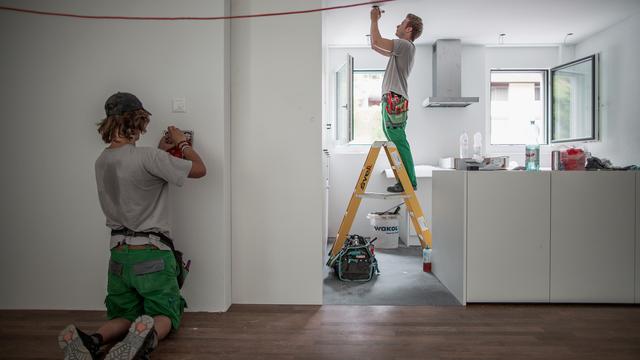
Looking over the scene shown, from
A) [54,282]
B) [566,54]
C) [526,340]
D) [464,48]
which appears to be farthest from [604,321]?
[566,54]

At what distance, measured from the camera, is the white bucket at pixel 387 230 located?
4176mm

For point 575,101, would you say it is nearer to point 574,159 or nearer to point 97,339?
point 574,159

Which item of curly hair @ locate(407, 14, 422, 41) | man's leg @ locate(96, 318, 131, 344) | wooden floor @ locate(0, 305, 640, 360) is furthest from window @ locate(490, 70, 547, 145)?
man's leg @ locate(96, 318, 131, 344)

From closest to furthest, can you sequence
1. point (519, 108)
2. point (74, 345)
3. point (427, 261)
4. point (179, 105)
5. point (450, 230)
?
point (74, 345) < point (179, 105) < point (450, 230) < point (427, 261) < point (519, 108)

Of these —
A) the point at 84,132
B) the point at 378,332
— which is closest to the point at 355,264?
the point at 378,332

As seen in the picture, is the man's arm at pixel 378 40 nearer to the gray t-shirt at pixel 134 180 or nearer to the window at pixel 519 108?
the gray t-shirt at pixel 134 180

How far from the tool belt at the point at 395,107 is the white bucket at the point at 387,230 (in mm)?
1399

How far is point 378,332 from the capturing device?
2.03m

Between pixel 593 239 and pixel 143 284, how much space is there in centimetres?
258

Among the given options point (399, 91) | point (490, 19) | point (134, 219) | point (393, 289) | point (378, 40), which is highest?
point (490, 19)

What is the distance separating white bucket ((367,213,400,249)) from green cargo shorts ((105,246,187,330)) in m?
2.62

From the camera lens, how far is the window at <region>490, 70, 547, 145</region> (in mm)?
5332

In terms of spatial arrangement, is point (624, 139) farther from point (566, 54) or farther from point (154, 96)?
point (154, 96)

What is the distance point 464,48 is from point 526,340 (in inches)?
165
